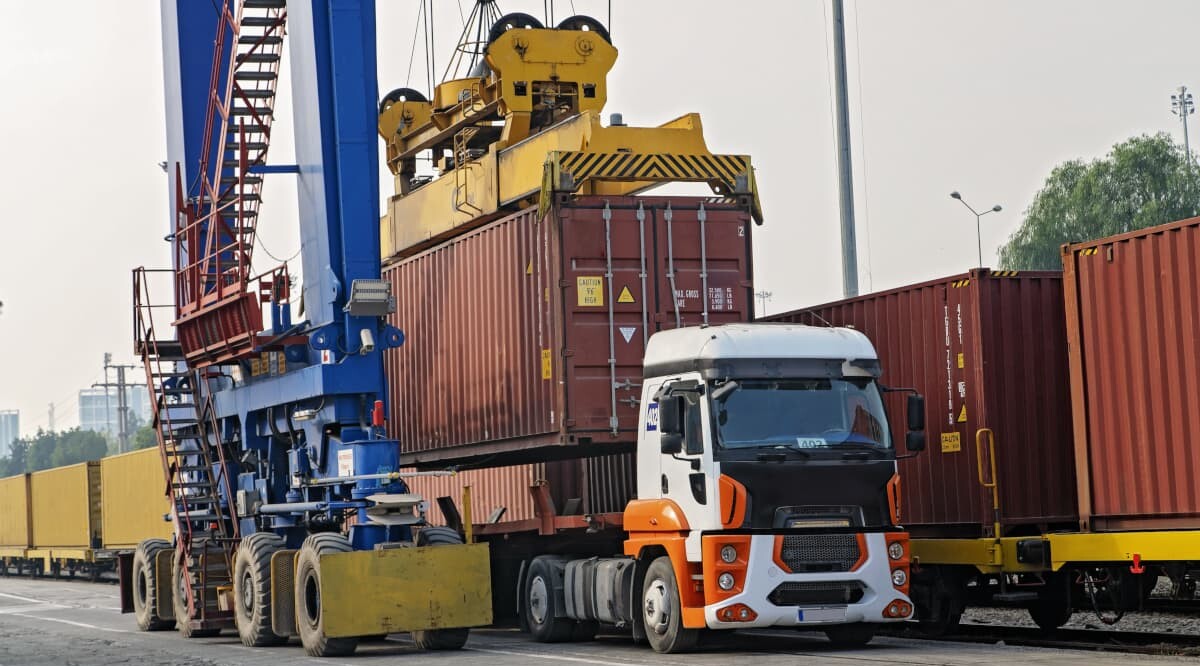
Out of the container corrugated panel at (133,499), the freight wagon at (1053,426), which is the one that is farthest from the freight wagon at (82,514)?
the freight wagon at (1053,426)

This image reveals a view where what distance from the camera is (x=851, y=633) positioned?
1463 centimetres

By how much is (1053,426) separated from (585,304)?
4.75 meters

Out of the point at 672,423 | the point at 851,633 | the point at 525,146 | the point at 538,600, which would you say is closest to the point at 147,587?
the point at 538,600

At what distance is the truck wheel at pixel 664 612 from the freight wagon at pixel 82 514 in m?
18.9

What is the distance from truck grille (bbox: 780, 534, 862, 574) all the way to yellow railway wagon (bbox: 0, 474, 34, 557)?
40259 millimetres

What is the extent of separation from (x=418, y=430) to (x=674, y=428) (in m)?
6.24

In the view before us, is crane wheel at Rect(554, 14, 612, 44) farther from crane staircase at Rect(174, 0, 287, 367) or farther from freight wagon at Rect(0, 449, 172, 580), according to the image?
freight wagon at Rect(0, 449, 172, 580)

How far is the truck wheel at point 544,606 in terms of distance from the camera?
16547mm

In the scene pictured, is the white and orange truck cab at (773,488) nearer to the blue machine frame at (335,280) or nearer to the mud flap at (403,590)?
the mud flap at (403,590)

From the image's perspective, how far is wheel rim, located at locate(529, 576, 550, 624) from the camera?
1669 centimetres

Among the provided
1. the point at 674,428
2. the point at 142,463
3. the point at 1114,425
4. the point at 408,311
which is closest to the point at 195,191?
the point at 408,311

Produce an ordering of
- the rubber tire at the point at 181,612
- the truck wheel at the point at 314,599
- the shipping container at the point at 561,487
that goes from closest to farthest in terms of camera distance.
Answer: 1. the truck wheel at the point at 314,599
2. the shipping container at the point at 561,487
3. the rubber tire at the point at 181,612

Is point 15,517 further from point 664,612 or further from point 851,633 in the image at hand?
point 851,633

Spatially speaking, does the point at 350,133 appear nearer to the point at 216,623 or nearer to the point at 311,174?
the point at 311,174
